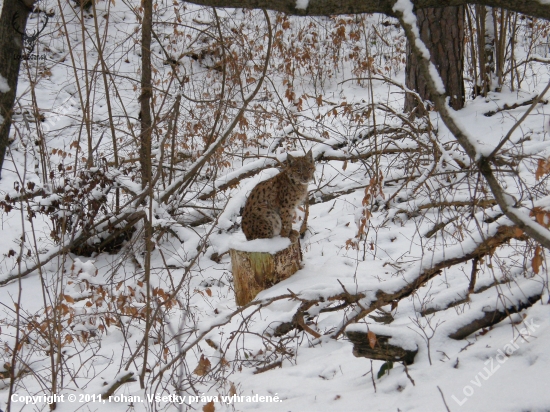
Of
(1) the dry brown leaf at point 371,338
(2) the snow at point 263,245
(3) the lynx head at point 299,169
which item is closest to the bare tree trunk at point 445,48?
(3) the lynx head at point 299,169

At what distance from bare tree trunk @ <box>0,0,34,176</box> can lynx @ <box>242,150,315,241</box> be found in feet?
9.81

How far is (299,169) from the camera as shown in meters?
5.64

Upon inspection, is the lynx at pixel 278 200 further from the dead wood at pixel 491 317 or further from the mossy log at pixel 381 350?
the dead wood at pixel 491 317

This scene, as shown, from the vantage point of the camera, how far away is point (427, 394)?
8.94 ft

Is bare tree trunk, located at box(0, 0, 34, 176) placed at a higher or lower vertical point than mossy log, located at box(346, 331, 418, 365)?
higher

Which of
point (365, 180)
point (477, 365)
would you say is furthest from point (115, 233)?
point (477, 365)

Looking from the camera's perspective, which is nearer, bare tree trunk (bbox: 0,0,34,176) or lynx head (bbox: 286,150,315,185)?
bare tree trunk (bbox: 0,0,34,176)

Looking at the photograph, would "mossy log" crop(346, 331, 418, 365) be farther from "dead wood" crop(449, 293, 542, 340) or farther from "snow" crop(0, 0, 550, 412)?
"dead wood" crop(449, 293, 542, 340)

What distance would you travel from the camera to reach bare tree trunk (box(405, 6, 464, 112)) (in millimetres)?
8531

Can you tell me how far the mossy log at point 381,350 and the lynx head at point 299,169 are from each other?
2.80 meters

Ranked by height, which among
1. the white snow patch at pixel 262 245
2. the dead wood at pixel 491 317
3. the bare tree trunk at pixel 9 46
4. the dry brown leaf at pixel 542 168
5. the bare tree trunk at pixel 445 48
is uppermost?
the bare tree trunk at pixel 445 48

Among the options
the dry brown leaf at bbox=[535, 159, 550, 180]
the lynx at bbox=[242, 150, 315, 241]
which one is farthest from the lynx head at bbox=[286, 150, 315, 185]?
the dry brown leaf at bbox=[535, 159, 550, 180]

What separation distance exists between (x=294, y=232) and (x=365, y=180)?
7.81 ft

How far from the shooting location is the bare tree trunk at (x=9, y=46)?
10.1 ft
